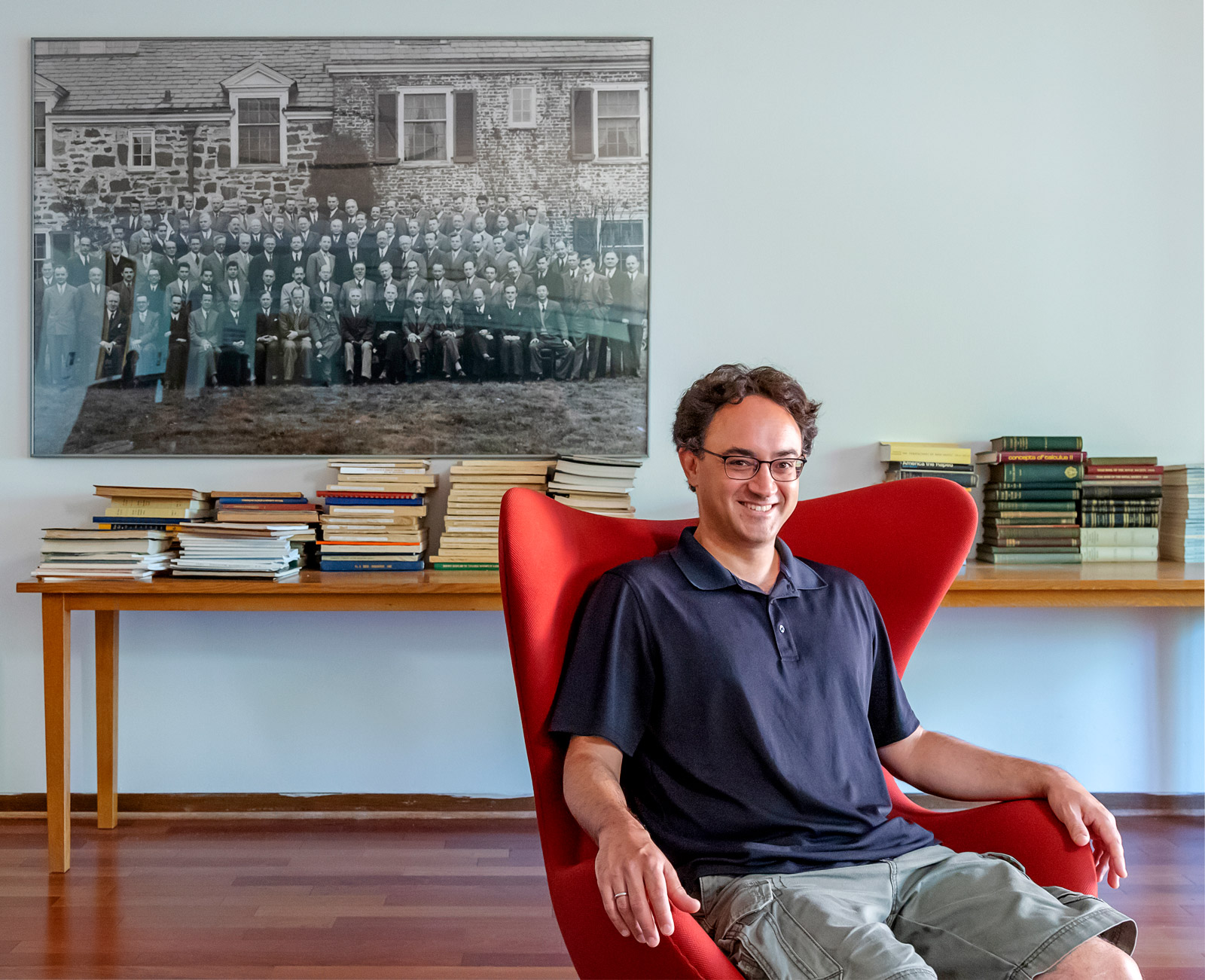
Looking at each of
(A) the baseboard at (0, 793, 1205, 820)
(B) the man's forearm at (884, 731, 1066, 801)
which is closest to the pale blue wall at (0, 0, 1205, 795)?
(A) the baseboard at (0, 793, 1205, 820)

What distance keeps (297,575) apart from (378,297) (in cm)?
89

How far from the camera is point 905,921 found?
1.31 m

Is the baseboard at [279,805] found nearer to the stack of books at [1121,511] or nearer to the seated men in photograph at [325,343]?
the seated men in photograph at [325,343]

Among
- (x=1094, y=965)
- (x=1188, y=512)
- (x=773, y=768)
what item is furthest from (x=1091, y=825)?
(x=1188, y=512)

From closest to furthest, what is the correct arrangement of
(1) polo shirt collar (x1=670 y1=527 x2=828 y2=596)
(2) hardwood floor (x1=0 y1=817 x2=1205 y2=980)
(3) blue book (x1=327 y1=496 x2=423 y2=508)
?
(1) polo shirt collar (x1=670 y1=527 x2=828 y2=596) < (2) hardwood floor (x1=0 y1=817 x2=1205 y2=980) < (3) blue book (x1=327 y1=496 x2=423 y2=508)

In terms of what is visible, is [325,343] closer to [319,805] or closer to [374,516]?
[374,516]

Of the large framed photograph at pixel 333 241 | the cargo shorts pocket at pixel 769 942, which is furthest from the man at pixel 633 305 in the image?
the cargo shorts pocket at pixel 769 942

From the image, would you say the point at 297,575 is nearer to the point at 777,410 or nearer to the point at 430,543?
the point at 430,543

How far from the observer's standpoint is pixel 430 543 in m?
2.83

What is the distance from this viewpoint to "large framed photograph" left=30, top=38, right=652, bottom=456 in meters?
2.83

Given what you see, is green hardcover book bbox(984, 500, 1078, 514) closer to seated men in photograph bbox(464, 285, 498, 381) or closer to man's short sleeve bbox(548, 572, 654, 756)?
seated men in photograph bbox(464, 285, 498, 381)

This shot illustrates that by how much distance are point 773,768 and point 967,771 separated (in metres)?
0.36

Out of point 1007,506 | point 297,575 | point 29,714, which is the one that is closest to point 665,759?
point 297,575

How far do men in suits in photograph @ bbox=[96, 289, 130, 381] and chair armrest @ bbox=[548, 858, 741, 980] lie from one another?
7.37ft
